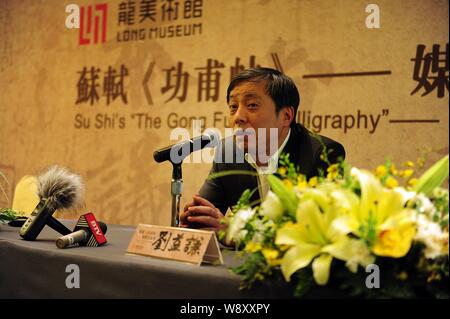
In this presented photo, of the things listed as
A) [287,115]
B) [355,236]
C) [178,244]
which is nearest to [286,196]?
[355,236]

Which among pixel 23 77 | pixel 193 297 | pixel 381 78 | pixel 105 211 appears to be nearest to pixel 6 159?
pixel 23 77

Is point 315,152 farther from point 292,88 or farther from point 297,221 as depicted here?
point 297,221

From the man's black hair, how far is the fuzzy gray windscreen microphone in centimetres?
70

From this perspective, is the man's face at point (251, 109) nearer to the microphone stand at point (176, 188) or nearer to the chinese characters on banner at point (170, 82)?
the microphone stand at point (176, 188)

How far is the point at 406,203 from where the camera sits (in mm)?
1043

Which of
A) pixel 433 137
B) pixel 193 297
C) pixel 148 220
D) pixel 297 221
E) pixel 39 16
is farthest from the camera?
pixel 39 16

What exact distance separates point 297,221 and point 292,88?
129cm

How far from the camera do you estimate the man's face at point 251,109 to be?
2080 mm

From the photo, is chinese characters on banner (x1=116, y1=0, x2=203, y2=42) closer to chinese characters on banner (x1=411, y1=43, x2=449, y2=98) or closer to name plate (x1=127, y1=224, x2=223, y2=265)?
chinese characters on banner (x1=411, y1=43, x2=449, y2=98)

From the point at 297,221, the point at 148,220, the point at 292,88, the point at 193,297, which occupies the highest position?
the point at 292,88

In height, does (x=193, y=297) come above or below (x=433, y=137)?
below

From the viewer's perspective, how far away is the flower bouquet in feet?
3.12

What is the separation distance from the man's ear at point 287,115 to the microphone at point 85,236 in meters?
0.91

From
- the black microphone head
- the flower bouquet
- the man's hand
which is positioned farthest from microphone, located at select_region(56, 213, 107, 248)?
the flower bouquet
